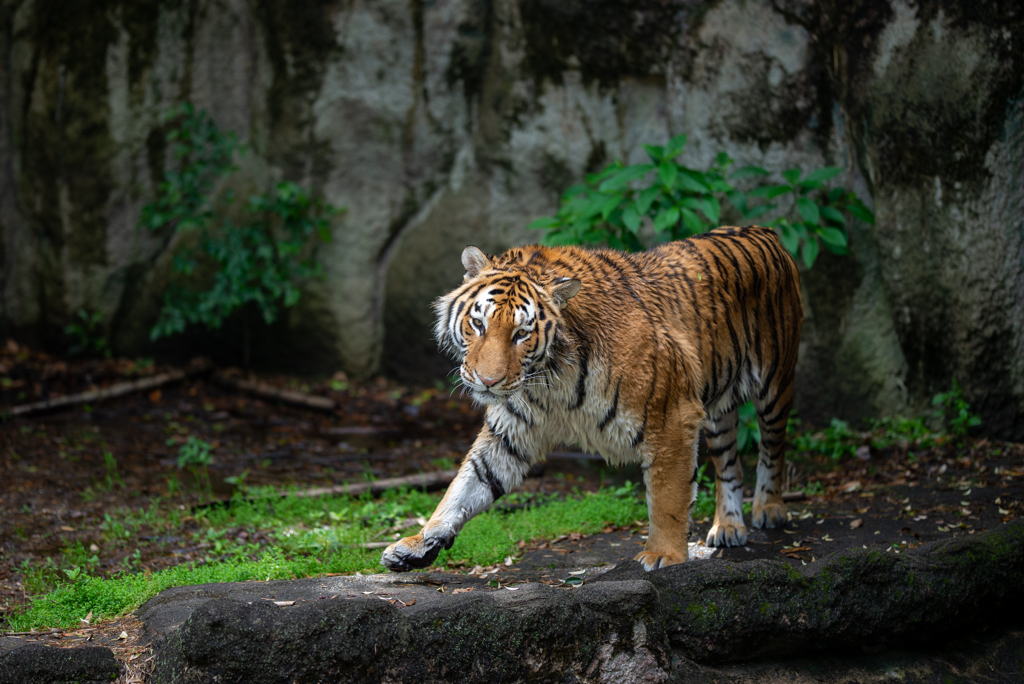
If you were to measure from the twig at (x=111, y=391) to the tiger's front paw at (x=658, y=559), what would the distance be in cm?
518

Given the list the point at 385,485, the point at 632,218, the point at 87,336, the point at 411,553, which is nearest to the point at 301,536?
the point at 385,485

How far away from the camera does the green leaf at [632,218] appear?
4953 millimetres

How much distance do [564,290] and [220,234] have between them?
18.3 ft

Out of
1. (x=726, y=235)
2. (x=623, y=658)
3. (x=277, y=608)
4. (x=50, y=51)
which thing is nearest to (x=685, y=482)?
(x=623, y=658)

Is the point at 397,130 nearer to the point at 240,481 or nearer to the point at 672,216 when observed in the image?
the point at 672,216

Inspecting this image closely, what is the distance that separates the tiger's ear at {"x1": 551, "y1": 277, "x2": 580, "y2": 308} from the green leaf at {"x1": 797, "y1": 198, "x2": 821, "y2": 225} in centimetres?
254

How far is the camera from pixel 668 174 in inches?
200

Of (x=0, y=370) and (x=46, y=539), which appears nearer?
(x=46, y=539)

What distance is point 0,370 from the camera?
24.1 ft

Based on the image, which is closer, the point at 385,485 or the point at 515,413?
the point at 515,413

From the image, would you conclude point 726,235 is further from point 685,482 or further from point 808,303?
point 808,303

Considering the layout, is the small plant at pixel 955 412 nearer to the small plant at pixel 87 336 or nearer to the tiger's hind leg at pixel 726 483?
the tiger's hind leg at pixel 726 483

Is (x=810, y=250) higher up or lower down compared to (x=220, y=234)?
lower down

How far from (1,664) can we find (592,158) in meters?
5.81
